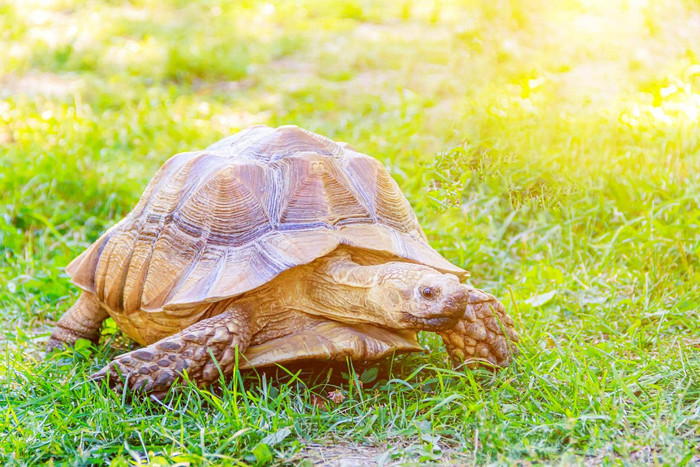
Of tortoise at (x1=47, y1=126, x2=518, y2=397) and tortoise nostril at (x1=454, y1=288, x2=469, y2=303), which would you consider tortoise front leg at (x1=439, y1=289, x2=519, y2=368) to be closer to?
tortoise at (x1=47, y1=126, x2=518, y2=397)

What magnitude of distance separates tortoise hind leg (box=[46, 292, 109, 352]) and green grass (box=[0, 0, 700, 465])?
95 mm

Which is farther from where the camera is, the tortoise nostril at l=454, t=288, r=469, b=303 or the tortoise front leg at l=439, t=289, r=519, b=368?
the tortoise front leg at l=439, t=289, r=519, b=368

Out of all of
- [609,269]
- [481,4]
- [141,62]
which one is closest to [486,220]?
[609,269]

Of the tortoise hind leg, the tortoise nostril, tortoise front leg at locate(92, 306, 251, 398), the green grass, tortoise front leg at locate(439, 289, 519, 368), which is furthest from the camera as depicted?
the tortoise hind leg

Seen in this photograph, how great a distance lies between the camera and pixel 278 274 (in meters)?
2.44

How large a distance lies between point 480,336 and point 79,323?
1.70m

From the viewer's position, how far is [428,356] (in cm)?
276

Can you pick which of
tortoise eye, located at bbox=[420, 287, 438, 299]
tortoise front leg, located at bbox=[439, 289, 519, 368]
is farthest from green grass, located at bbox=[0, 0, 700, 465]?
tortoise eye, located at bbox=[420, 287, 438, 299]

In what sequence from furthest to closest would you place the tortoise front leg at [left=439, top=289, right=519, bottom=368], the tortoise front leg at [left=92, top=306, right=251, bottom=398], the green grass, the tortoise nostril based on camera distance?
the tortoise front leg at [left=439, top=289, right=519, bottom=368]
the tortoise front leg at [left=92, top=306, right=251, bottom=398]
the tortoise nostril
the green grass

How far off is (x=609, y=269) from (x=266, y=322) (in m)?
1.83

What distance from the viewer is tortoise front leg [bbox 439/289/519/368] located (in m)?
2.51

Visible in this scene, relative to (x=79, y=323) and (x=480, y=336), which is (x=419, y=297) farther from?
(x=79, y=323)

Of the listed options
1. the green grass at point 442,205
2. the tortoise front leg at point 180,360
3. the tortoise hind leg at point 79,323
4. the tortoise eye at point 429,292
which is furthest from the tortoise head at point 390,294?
the tortoise hind leg at point 79,323

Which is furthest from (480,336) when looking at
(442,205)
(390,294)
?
(442,205)
